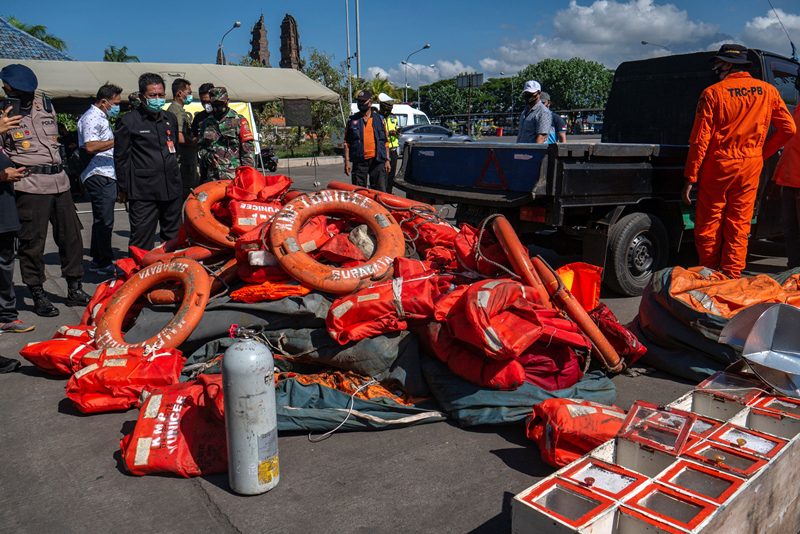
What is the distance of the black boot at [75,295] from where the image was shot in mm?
6238

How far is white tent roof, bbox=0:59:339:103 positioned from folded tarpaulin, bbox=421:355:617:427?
604 inches

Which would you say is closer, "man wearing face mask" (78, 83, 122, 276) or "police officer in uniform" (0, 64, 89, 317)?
"police officer in uniform" (0, 64, 89, 317)

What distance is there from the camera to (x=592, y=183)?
5.81m

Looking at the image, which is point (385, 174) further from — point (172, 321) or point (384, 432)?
point (384, 432)

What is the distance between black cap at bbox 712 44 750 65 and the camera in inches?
239

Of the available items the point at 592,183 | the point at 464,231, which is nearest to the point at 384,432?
the point at 464,231

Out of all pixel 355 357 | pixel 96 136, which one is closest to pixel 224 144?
pixel 96 136

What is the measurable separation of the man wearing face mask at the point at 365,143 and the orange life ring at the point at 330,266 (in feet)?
14.0

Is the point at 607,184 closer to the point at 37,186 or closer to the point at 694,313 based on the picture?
the point at 694,313

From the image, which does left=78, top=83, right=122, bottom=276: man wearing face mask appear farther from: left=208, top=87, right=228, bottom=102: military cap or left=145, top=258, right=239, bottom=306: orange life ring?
left=145, top=258, right=239, bottom=306: orange life ring

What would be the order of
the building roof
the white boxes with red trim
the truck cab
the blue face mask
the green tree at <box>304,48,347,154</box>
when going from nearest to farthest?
the white boxes with red trim, the truck cab, the blue face mask, the building roof, the green tree at <box>304,48,347,154</box>

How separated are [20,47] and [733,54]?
73.5 feet

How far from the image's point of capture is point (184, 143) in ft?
27.5

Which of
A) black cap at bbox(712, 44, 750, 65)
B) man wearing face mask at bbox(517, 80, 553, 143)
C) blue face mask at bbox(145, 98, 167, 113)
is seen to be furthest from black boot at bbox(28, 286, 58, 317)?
black cap at bbox(712, 44, 750, 65)
